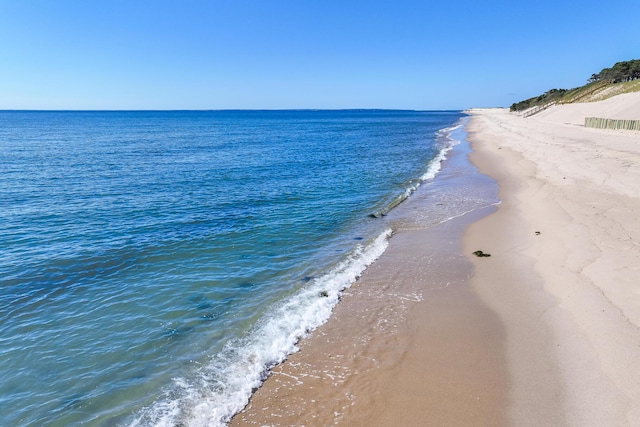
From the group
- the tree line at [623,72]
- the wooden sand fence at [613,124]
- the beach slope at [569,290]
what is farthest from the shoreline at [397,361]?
the tree line at [623,72]

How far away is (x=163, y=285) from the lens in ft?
37.4

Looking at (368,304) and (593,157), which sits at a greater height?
(593,157)

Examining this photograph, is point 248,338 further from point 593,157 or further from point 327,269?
point 593,157

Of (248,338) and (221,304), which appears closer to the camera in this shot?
(248,338)

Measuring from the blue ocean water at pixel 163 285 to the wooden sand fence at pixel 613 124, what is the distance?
116 ft

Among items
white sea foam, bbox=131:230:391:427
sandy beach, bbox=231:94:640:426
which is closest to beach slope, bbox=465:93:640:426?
sandy beach, bbox=231:94:640:426

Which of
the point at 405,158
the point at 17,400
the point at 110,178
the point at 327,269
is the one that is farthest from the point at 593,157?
the point at 110,178

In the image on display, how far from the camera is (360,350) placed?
26.6 feet

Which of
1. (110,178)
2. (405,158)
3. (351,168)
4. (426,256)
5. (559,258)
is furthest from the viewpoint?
(405,158)

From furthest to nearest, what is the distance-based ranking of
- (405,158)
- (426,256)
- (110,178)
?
1. (405,158)
2. (110,178)
3. (426,256)

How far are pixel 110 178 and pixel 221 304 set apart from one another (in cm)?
2300

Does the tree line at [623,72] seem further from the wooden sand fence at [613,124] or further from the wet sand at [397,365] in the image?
the wet sand at [397,365]

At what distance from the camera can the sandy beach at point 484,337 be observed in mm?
6215

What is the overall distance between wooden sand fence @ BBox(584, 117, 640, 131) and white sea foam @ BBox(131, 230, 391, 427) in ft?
161
